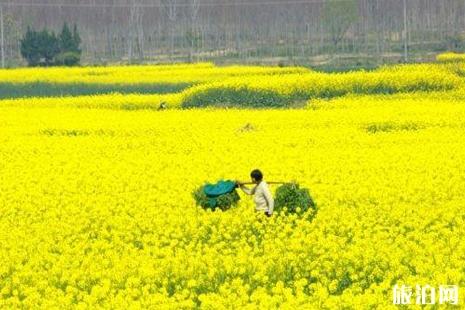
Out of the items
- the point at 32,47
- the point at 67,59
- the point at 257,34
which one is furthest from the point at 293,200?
the point at 257,34

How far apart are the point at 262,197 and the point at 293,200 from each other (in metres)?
0.60

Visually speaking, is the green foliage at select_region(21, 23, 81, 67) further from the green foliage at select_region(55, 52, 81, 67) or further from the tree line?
the tree line

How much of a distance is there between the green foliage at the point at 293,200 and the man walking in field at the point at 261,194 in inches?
14.7

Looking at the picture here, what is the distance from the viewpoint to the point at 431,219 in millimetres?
14648

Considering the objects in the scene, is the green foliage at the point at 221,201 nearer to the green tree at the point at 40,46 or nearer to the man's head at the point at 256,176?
the man's head at the point at 256,176

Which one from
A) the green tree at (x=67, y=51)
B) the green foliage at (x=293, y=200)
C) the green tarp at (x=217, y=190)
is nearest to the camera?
the green foliage at (x=293, y=200)

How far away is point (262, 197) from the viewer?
1513 centimetres

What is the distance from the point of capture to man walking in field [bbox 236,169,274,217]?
1484 centimetres

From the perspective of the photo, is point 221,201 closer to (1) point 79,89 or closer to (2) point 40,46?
(1) point 79,89

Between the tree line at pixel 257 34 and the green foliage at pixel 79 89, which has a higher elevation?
the tree line at pixel 257 34

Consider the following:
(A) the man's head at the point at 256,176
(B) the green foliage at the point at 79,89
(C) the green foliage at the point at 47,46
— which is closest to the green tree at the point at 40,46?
(C) the green foliage at the point at 47,46

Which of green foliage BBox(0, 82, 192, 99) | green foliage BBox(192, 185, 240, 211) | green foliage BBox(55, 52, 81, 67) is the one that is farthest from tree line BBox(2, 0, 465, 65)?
green foliage BBox(192, 185, 240, 211)

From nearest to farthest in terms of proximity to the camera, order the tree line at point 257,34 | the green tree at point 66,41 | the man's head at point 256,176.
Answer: the man's head at point 256,176, the green tree at point 66,41, the tree line at point 257,34

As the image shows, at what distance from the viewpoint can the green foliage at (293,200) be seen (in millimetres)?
15422
